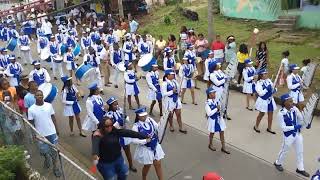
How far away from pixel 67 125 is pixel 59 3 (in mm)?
18639


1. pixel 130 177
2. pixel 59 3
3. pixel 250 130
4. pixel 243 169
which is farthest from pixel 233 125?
pixel 59 3

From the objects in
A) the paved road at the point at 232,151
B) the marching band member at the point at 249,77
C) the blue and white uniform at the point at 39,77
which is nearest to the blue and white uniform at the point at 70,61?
the blue and white uniform at the point at 39,77

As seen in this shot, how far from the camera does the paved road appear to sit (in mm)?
9125

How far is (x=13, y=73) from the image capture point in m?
13.7

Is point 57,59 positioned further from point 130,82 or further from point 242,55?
point 242,55

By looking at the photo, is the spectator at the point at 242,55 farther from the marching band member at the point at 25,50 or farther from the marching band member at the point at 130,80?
the marching band member at the point at 25,50

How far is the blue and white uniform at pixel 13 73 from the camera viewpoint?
44.7 feet

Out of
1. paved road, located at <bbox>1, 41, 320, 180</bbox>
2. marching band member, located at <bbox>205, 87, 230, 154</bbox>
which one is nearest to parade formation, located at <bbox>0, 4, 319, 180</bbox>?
marching band member, located at <bbox>205, 87, 230, 154</bbox>

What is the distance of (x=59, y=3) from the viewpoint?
28891 millimetres

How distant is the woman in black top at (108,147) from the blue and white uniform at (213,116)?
2253mm

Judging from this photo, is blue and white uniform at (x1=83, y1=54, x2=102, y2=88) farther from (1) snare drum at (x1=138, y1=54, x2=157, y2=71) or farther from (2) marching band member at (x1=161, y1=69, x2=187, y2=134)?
(2) marching band member at (x1=161, y1=69, x2=187, y2=134)

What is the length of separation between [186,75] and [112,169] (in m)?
5.59

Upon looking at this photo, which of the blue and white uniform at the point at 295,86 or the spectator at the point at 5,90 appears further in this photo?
the blue and white uniform at the point at 295,86

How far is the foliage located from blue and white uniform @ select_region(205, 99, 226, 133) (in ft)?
13.2
